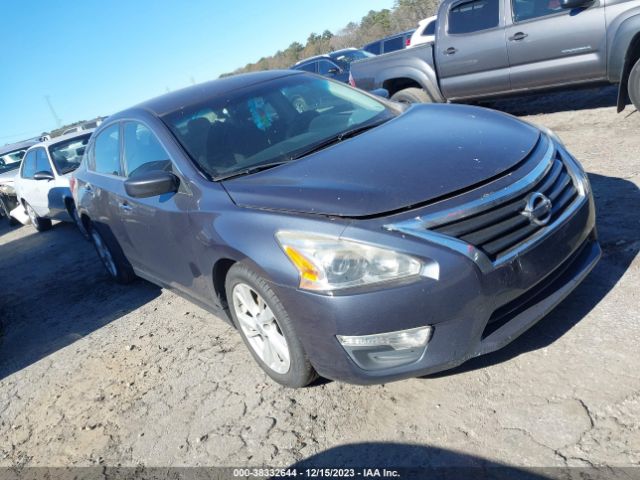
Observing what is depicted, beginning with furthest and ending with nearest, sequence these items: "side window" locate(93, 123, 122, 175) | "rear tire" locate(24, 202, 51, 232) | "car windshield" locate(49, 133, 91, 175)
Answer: "rear tire" locate(24, 202, 51, 232) → "car windshield" locate(49, 133, 91, 175) → "side window" locate(93, 123, 122, 175)

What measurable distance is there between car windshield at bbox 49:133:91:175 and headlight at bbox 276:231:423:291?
693cm

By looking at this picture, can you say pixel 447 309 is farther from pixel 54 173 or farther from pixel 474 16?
pixel 54 173

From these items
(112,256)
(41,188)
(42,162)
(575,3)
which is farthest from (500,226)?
(41,188)

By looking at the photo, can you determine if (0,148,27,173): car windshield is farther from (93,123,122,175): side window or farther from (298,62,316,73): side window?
(93,123,122,175): side window

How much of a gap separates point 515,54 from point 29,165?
8237mm

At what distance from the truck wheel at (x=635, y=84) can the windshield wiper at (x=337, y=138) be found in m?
3.77

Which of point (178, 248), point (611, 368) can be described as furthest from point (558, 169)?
point (178, 248)

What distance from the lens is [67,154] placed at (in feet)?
27.3

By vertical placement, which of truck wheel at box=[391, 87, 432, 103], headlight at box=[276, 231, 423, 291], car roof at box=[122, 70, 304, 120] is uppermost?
car roof at box=[122, 70, 304, 120]

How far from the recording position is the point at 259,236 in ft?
8.55

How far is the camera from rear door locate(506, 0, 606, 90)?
613 cm

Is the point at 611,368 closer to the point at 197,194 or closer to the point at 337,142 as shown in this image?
the point at 337,142

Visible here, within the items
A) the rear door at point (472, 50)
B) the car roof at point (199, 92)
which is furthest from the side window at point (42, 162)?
the rear door at point (472, 50)

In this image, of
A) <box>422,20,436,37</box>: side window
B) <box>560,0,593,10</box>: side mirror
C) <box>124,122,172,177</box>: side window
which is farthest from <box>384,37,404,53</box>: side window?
<box>124,122,172,177</box>: side window
